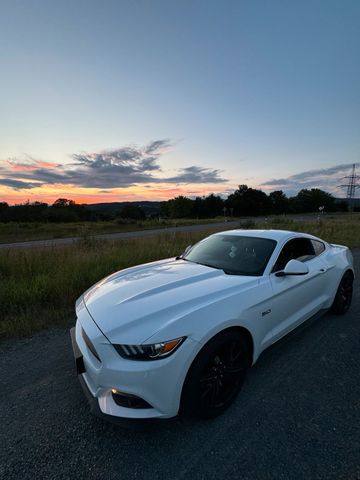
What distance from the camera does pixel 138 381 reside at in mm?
1714

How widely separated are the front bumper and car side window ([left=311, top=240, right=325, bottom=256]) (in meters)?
2.77

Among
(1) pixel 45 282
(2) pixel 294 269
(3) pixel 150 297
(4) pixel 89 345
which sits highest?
(2) pixel 294 269

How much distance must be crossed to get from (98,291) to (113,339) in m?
0.92

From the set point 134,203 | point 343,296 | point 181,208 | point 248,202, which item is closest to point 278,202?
point 248,202

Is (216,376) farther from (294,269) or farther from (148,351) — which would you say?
(294,269)

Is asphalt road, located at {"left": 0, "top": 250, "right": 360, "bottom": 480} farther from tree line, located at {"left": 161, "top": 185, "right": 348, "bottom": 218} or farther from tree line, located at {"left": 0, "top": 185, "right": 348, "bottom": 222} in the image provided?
tree line, located at {"left": 161, "top": 185, "right": 348, "bottom": 218}

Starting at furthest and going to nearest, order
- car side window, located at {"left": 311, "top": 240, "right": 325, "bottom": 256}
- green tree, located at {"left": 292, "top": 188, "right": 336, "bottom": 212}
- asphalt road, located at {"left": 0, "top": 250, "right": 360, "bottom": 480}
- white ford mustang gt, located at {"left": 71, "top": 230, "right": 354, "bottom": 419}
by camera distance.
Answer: green tree, located at {"left": 292, "top": 188, "right": 336, "bottom": 212}, car side window, located at {"left": 311, "top": 240, "right": 325, "bottom": 256}, white ford mustang gt, located at {"left": 71, "top": 230, "right": 354, "bottom": 419}, asphalt road, located at {"left": 0, "top": 250, "right": 360, "bottom": 480}

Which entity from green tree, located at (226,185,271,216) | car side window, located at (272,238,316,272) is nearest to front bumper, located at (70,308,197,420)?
car side window, located at (272,238,316,272)

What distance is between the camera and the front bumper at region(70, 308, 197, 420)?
1719 millimetres

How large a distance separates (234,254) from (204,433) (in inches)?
75.2

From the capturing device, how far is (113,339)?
71.9 inches

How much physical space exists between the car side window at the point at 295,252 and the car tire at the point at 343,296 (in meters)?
0.86

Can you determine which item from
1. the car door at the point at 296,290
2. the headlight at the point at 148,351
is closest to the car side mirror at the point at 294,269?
the car door at the point at 296,290

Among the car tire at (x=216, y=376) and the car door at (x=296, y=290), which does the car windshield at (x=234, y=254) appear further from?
the car tire at (x=216, y=376)
